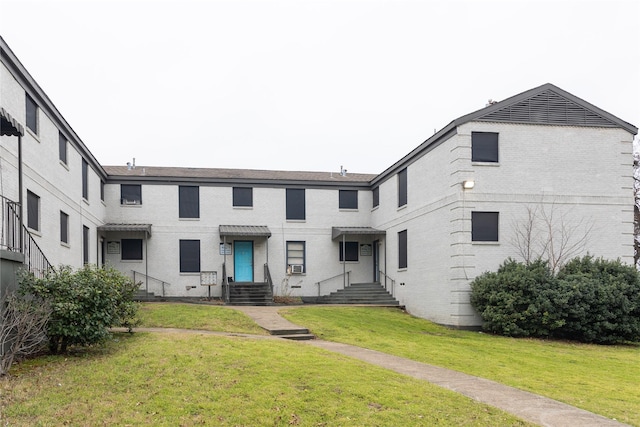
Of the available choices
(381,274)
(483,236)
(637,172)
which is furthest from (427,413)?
(637,172)

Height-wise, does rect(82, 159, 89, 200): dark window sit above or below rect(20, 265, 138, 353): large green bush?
above

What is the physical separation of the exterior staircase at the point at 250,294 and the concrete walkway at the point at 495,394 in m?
10.0

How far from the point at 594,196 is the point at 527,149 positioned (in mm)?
2944

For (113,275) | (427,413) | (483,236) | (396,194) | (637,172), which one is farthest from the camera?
(637,172)

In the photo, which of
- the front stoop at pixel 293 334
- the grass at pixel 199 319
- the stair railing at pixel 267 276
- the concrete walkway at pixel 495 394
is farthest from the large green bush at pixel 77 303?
the stair railing at pixel 267 276

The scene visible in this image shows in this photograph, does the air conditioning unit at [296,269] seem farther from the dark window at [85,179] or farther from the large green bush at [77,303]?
the large green bush at [77,303]

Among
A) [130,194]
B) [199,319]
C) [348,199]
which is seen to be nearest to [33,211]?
[199,319]

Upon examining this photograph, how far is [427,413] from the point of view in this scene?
22.2ft


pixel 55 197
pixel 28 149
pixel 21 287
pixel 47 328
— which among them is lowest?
pixel 47 328

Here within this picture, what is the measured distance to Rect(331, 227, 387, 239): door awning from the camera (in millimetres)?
23516

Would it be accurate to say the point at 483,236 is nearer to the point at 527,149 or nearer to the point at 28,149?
the point at 527,149

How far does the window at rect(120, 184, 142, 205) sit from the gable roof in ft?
46.1

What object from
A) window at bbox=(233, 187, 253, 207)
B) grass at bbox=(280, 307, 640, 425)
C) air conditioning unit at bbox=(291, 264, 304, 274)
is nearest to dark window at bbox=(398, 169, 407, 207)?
grass at bbox=(280, 307, 640, 425)

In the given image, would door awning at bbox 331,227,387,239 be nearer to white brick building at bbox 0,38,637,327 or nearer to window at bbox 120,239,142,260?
white brick building at bbox 0,38,637,327
